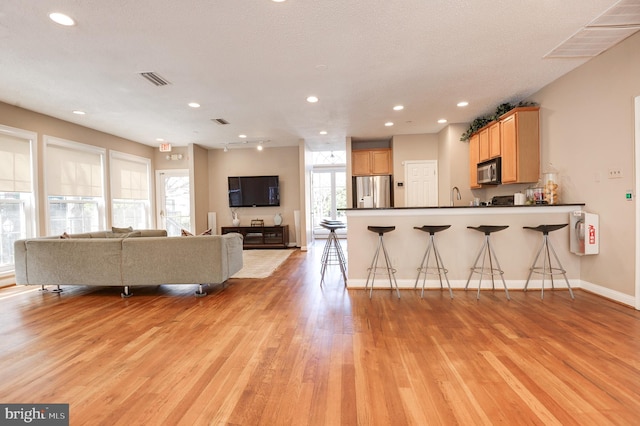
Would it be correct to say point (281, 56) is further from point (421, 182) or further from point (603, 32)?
point (421, 182)

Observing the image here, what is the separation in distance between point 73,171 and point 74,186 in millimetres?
293

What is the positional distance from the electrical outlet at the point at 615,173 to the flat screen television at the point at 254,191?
6576mm

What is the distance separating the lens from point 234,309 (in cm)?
322

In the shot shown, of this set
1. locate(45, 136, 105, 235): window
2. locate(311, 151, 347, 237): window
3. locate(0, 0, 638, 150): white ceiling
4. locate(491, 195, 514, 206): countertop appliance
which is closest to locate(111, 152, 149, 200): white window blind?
locate(45, 136, 105, 235): window

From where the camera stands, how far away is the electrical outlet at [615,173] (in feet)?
10.4

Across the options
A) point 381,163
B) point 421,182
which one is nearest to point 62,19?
point 381,163

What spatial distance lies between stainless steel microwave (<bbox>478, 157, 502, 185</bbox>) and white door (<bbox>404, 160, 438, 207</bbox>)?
134 cm

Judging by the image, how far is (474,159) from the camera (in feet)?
18.9

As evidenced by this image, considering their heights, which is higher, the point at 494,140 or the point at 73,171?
the point at 494,140

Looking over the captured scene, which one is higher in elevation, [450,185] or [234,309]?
[450,185]

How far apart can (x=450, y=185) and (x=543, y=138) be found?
1.99m

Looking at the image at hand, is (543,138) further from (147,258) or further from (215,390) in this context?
(147,258)

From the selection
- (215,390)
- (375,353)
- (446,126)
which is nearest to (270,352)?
(215,390)

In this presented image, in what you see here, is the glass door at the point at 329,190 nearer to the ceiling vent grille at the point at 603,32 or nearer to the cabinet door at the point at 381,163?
the cabinet door at the point at 381,163
